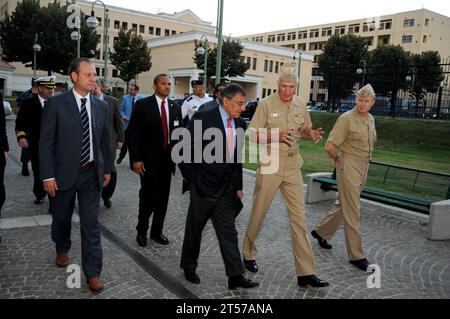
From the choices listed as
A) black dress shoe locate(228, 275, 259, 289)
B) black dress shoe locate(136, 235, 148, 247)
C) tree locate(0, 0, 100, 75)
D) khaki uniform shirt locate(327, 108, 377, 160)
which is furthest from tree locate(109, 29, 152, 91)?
black dress shoe locate(228, 275, 259, 289)

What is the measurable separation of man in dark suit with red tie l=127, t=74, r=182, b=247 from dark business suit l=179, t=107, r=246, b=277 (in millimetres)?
1097

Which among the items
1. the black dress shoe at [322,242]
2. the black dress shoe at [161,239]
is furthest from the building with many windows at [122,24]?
the black dress shoe at [322,242]

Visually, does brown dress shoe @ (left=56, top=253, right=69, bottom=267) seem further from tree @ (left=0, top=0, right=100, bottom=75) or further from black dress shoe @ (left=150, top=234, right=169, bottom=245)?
tree @ (left=0, top=0, right=100, bottom=75)

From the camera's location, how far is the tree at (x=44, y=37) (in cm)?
4188

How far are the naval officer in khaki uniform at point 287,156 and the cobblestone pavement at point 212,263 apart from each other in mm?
327

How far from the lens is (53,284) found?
3.93m

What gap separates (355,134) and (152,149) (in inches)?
94.1

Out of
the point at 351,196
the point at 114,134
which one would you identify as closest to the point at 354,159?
the point at 351,196

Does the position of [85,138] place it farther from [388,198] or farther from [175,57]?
[175,57]

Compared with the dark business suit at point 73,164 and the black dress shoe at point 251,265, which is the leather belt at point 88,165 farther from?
the black dress shoe at point 251,265

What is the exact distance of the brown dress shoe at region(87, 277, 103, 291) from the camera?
383 cm

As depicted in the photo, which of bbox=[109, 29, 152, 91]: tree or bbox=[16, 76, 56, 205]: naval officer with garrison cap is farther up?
bbox=[109, 29, 152, 91]: tree
